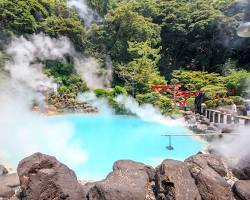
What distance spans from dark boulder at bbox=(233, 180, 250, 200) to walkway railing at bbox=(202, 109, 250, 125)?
5102 mm

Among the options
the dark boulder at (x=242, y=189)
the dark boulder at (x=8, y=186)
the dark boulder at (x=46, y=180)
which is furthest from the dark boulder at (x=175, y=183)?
the dark boulder at (x=8, y=186)

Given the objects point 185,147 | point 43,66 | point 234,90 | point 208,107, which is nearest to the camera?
point 185,147

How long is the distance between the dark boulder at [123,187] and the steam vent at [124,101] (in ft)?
0.05

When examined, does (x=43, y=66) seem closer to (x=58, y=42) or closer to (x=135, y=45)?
(x=58, y=42)

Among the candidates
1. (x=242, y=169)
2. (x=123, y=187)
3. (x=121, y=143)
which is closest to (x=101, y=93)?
(x=121, y=143)

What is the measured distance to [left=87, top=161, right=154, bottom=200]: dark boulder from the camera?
13.5 feet

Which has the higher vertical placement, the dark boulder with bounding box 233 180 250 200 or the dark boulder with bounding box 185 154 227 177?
the dark boulder with bounding box 185 154 227 177

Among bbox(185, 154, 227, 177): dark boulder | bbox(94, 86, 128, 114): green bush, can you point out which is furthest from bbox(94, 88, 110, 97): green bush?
bbox(185, 154, 227, 177): dark boulder

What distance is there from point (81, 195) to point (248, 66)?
19.0m

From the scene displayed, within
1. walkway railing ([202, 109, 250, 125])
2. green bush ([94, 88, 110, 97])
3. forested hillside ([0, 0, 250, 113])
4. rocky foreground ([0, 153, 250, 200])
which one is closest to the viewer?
rocky foreground ([0, 153, 250, 200])

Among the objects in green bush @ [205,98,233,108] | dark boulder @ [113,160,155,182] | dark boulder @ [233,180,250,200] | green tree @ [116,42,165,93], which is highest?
green tree @ [116,42,165,93]

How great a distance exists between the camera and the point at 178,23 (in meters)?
22.7

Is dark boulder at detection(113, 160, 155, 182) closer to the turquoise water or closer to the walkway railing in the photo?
the turquoise water

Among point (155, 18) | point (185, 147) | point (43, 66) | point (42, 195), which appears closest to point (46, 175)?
point (42, 195)
